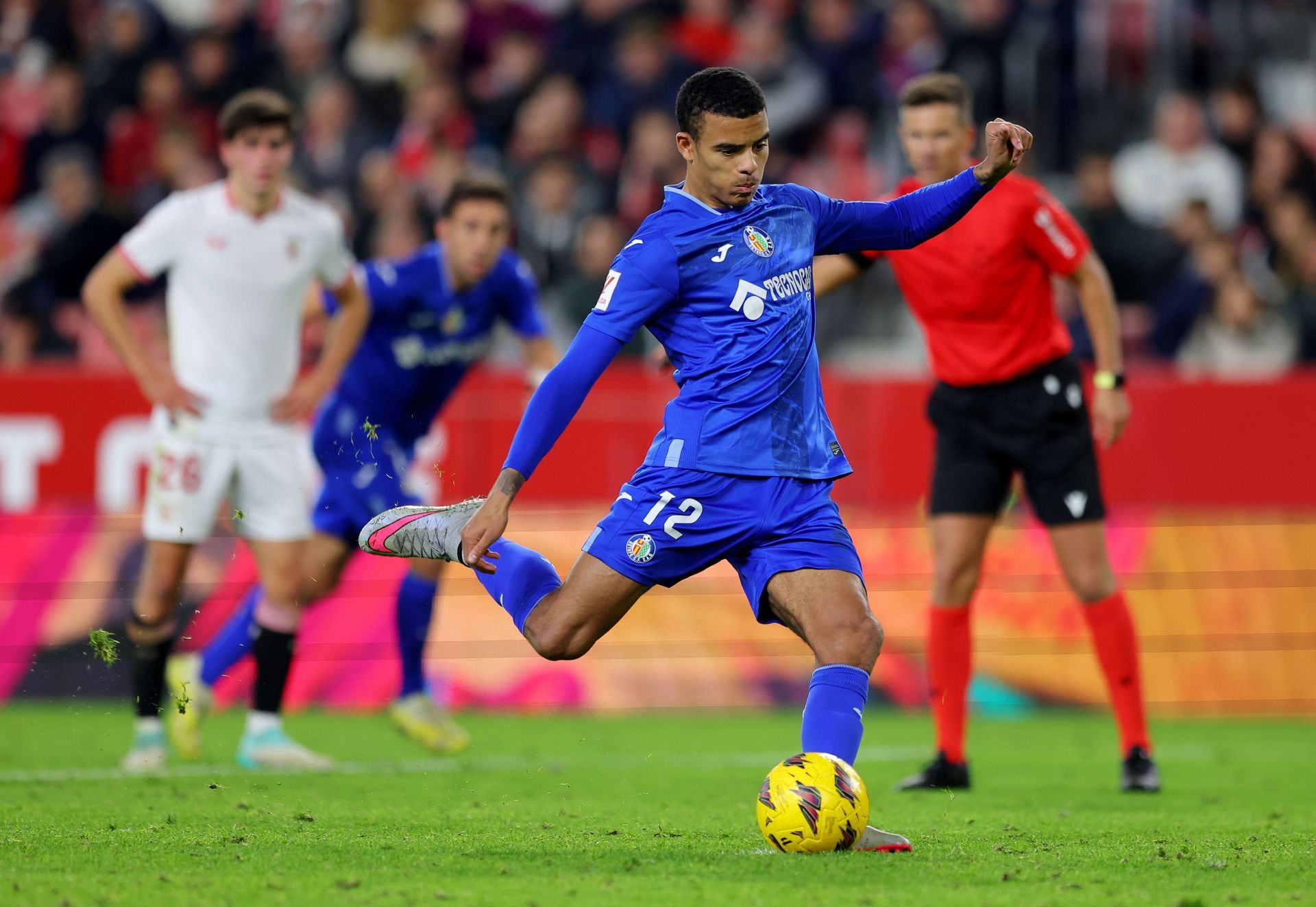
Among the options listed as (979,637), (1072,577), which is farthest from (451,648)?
(1072,577)

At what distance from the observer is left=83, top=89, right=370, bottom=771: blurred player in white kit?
798 cm

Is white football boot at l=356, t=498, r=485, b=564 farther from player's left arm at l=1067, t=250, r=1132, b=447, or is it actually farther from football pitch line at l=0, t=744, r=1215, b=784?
player's left arm at l=1067, t=250, r=1132, b=447

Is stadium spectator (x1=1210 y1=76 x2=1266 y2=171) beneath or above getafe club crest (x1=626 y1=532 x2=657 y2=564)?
above

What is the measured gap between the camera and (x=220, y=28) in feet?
53.2

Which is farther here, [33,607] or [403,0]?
[403,0]

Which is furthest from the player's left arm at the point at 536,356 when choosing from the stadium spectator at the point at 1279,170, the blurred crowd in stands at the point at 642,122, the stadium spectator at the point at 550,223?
the stadium spectator at the point at 1279,170

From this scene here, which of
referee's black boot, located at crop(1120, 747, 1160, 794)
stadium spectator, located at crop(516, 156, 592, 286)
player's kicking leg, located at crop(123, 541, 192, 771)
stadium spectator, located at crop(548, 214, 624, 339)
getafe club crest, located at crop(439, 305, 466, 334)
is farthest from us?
stadium spectator, located at crop(516, 156, 592, 286)

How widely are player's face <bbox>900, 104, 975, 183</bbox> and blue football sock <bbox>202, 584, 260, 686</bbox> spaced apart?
3.76 m

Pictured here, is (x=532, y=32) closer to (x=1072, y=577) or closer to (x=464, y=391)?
(x=464, y=391)

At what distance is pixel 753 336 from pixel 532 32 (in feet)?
39.0

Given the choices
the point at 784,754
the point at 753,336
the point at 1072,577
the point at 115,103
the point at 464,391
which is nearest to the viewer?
the point at 753,336

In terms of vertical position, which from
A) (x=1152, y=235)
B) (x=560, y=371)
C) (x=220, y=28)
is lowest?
(x=560, y=371)

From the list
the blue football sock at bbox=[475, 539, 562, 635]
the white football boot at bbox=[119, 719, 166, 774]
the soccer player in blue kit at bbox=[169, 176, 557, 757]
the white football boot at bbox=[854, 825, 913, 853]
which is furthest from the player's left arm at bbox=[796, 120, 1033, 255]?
the white football boot at bbox=[119, 719, 166, 774]

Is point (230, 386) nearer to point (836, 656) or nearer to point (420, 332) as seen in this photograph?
point (420, 332)
